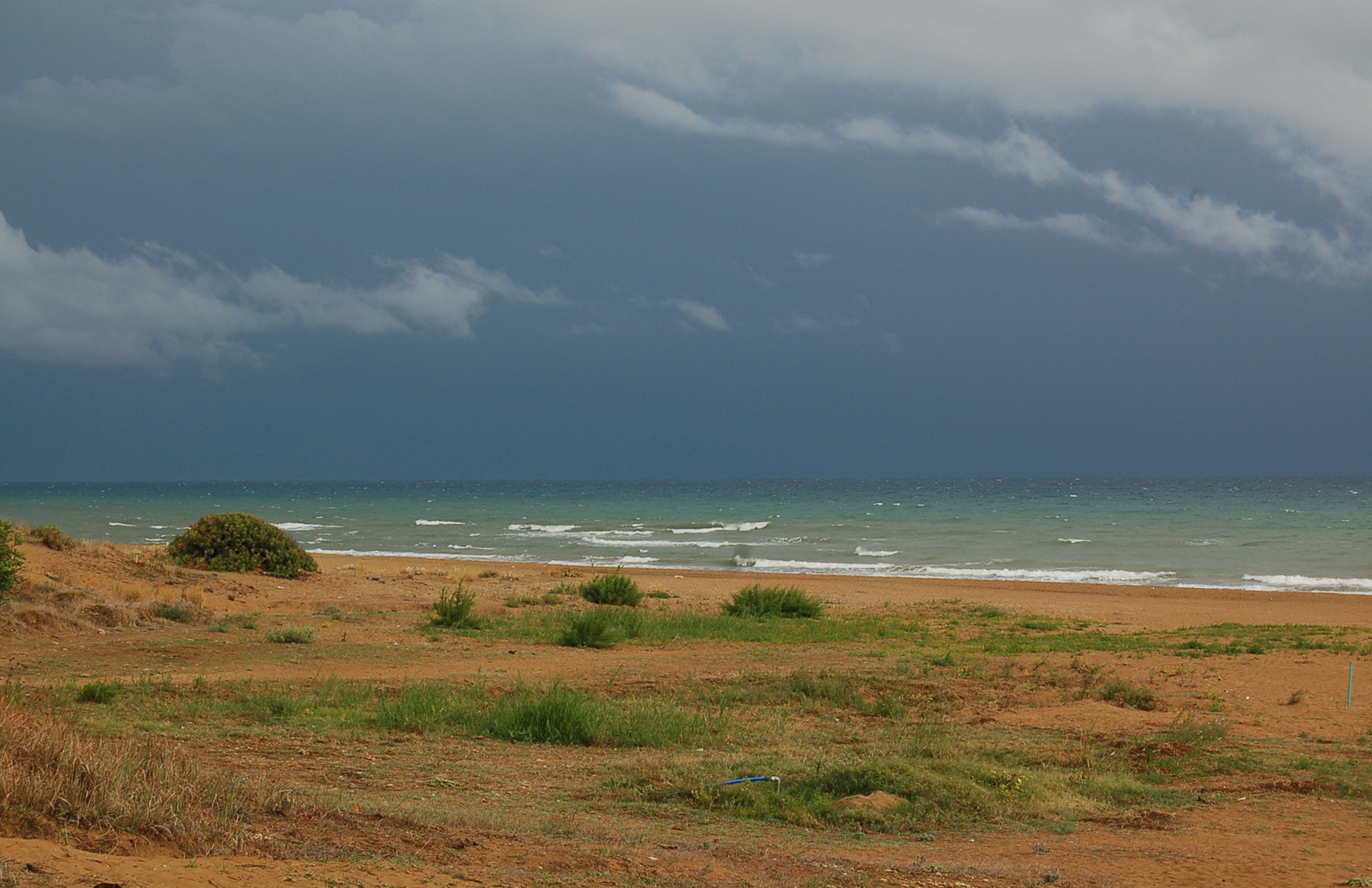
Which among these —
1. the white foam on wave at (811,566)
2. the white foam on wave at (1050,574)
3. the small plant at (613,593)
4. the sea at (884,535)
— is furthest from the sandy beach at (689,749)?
the sea at (884,535)

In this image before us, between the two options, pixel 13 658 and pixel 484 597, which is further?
pixel 484 597

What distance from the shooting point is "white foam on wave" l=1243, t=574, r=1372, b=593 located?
34.2 meters

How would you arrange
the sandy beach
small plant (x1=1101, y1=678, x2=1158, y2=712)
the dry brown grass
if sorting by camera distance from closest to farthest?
the dry brown grass
the sandy beach
small plant (x1=1101, y1=678, x2=1158, y2=712)

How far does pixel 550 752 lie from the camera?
10227mm

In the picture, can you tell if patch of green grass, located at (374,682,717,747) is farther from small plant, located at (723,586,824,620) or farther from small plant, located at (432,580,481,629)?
small plant, located at (723,586,824,620)

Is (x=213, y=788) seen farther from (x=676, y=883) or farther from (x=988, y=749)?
(x=988, y=749)

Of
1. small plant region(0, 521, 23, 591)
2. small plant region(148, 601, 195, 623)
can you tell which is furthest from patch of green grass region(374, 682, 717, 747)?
small plant region(0, 521, 23, 591)

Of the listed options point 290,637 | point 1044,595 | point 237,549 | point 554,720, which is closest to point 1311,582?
point 1044,595

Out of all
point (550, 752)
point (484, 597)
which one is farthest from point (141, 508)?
point (550, 752)

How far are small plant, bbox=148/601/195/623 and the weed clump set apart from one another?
25.5 ft

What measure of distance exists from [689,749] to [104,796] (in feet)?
19.7

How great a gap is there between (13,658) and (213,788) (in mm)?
9855

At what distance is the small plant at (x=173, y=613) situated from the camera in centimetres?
1856

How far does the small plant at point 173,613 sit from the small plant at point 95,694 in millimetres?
7609
